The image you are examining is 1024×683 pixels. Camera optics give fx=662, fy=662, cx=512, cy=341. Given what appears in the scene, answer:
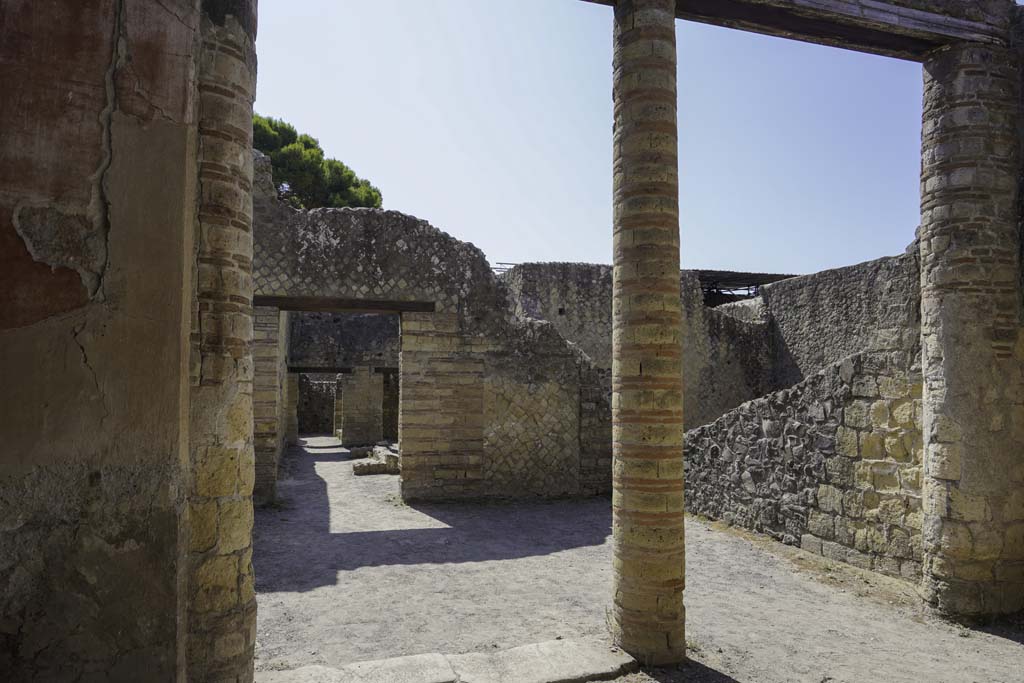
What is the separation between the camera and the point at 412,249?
9.05m

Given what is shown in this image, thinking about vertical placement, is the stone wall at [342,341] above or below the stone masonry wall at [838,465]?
above

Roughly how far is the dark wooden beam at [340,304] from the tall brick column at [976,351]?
19.7 ft

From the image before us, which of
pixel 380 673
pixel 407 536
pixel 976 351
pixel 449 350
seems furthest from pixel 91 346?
pixel 449 350

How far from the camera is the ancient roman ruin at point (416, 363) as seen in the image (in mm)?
2584

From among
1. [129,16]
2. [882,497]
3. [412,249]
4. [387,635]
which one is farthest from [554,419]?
[129,16]

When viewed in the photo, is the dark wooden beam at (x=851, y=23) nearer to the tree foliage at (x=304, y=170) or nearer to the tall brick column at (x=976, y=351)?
the tall brick column at (x=976, y=351)

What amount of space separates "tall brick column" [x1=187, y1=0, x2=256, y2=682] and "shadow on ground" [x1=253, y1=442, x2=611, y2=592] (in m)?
2.57

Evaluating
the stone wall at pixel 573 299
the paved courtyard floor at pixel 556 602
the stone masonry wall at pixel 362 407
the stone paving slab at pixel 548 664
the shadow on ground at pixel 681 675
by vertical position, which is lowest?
the paved courtyard floor at pixel 556 602

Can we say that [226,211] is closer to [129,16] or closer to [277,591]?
[129,16]

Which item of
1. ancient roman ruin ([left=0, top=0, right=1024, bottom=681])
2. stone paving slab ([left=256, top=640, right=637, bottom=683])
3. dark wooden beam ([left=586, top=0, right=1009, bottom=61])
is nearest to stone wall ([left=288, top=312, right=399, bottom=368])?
ancient roman ruin ([left=0, top=0, right=1024, bottom=681])

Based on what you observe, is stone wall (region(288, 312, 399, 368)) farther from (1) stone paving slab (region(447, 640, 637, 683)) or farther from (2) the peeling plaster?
(2) the peeling plaster

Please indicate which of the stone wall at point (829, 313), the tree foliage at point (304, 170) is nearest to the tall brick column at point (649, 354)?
the stone wall at point (829, 313)

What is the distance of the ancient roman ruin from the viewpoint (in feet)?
8.48

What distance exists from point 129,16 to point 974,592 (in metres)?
6.09
